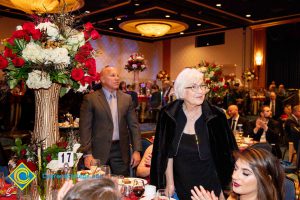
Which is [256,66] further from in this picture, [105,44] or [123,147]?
[123,147]

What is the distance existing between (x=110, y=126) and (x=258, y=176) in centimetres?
221

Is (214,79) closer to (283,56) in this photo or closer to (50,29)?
(50,29)

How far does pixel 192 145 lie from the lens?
2.53 meters

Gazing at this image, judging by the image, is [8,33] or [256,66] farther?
[256,66]

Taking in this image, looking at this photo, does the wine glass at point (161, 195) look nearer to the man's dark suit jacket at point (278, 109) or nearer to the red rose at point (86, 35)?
the red rose at point (86, 35)

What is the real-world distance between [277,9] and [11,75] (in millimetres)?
10814

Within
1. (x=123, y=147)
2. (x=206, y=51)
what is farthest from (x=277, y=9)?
(x=123, y=147)

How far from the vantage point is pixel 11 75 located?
2.05 meters

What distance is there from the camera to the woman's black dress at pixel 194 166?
2520 millimetres

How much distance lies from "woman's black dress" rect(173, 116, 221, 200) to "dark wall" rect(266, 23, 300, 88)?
11.8m

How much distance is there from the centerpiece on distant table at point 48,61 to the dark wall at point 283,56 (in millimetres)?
12410


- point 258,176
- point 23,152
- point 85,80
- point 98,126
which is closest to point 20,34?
point 85,80

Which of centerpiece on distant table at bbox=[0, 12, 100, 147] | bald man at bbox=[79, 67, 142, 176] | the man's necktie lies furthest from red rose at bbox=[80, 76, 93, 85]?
the man's necktie

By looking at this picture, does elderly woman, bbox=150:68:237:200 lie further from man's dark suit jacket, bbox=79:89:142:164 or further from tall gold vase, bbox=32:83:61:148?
man's dark suit jacket, bbox=79:89:142:164
